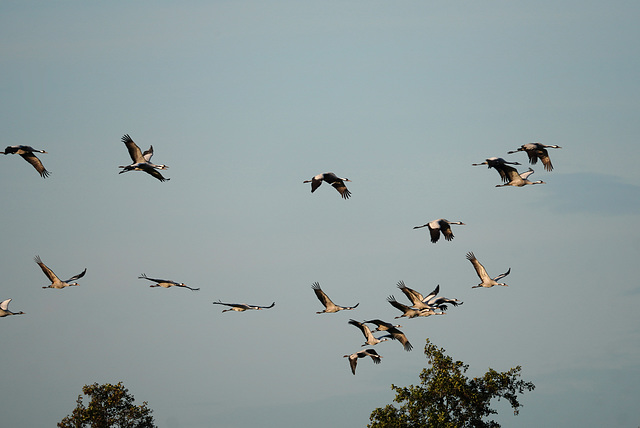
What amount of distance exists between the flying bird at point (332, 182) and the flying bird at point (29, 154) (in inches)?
523

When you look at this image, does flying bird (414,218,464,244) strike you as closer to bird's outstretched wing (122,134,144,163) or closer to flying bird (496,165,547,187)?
flying bird (496,165,547,187)

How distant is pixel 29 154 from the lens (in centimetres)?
5338

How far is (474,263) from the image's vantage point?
56.1 m

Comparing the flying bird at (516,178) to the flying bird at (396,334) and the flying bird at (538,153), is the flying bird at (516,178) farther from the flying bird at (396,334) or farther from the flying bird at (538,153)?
the flying bird at (396,334)

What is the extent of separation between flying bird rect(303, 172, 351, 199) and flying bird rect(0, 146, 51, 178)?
13287mm

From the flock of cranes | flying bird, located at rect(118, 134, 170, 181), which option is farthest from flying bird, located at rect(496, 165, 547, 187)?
flying bird, located at rect(118, 134, 170, 181)

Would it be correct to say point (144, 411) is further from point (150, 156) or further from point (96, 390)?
point (150, 156)

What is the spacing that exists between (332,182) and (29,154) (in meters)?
15.5

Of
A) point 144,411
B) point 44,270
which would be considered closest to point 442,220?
point 44,270

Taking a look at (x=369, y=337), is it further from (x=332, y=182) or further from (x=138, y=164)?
(x=138, y=164)

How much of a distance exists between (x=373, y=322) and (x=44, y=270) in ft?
56.3

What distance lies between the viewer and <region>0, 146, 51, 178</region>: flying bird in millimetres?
52156

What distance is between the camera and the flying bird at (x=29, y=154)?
5216cm

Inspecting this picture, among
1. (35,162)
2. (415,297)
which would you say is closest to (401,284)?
(415,297)
